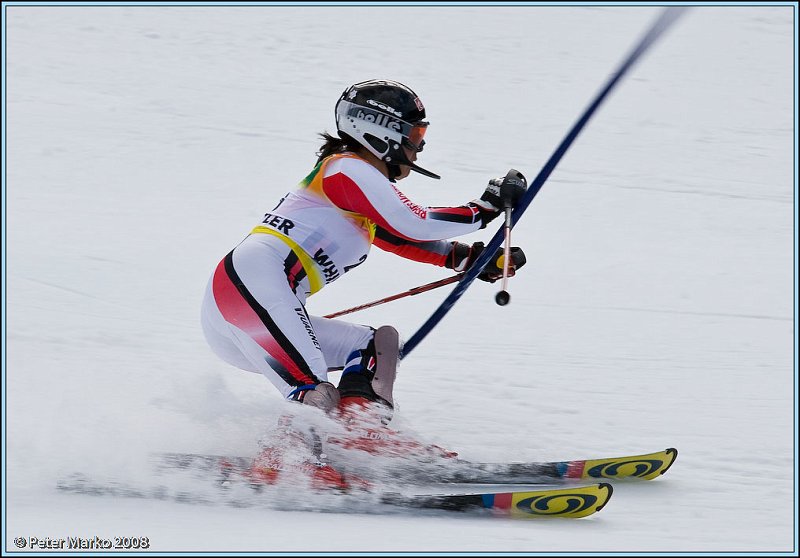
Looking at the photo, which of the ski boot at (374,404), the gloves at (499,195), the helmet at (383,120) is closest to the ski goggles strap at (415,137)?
the helmet at (383,120)

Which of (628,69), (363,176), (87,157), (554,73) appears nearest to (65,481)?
(363,176)

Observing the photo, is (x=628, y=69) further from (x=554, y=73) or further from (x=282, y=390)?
(x=554, y=73)

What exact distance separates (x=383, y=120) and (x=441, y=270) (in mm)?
3611

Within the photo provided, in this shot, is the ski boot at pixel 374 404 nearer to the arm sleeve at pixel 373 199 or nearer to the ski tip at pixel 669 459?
the arm sleeve at pixel 373 199

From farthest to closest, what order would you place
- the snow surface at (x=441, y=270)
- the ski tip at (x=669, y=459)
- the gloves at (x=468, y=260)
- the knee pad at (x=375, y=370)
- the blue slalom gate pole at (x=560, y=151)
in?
1. the gloves at (x=468, y=260)
2. the ski tip at (x=669, y=459)
3. the knee pad at (x=375, y=370)
4. the snow surface at (x=441, y=270)
5. the blue slalom gate pole at (x=560, y=151)

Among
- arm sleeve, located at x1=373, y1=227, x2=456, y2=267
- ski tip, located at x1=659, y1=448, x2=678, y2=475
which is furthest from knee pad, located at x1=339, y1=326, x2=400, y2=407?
ski tip, located at x1=659, y1=448, x2=678, y2=475

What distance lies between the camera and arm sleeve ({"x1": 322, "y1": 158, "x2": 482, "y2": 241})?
4.31 m

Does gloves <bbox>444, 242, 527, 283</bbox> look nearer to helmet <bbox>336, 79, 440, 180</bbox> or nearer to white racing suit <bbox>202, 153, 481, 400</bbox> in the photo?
white racing suit <bbox>202, 153, 481, 400</bbox>

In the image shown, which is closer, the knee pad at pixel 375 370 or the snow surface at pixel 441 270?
the snow surface at pixel 441 270

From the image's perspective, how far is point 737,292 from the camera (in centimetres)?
744

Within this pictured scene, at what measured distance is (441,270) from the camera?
802 cm

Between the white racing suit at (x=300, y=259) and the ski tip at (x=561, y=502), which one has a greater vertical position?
the white racing suit at (x=300, y=259)

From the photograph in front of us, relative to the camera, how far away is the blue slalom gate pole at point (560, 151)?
155 inches

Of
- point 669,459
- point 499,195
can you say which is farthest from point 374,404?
point 669,459
